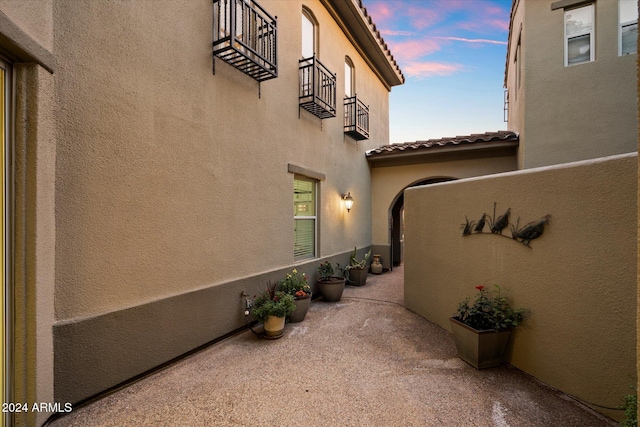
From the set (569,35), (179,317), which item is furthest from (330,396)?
(569,35)

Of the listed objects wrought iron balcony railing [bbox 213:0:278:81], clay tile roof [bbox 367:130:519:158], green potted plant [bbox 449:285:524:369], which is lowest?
green potted plant [bbox 449:285:524:369]

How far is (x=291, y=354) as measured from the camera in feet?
12.5

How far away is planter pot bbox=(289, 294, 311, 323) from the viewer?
4.95 metres

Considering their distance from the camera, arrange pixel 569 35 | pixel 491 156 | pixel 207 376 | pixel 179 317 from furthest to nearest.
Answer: pixel 491 156 → pixel 569 35 → pixel 179 317 → pixel 207 376

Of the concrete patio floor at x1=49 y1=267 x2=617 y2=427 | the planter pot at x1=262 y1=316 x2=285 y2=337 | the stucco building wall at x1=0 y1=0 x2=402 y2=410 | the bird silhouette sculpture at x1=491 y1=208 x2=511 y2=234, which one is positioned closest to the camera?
the stucco building wall at x1=0 y1=0 x2=402 y2=410

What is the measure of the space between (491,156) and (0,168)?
980 centimetres

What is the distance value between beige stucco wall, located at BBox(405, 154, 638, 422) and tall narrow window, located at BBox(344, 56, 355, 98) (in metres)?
5.64

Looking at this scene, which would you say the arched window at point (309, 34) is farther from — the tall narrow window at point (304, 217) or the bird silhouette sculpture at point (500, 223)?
the bird silhouette sculpture at point (500, 223)

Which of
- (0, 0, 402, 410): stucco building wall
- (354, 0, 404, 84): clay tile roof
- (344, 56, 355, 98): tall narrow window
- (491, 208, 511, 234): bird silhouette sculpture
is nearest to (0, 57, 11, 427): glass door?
(0, 0, 402, 410): stucco building wall

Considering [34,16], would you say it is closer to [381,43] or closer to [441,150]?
[441,150]

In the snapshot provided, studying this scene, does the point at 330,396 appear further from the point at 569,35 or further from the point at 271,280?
the point at 569,35

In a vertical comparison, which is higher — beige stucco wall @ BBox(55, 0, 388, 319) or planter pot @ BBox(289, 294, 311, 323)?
beige stucco wall @ BBox(55, 0, 388, 319)

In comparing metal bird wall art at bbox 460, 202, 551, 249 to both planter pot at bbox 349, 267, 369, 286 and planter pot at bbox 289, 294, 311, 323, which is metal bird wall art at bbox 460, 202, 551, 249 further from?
planter pot at bbox 349, 267, 369, 286

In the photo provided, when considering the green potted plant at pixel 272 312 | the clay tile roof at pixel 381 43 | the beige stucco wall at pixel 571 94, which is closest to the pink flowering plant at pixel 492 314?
the green potted plant at pixel 272 312
